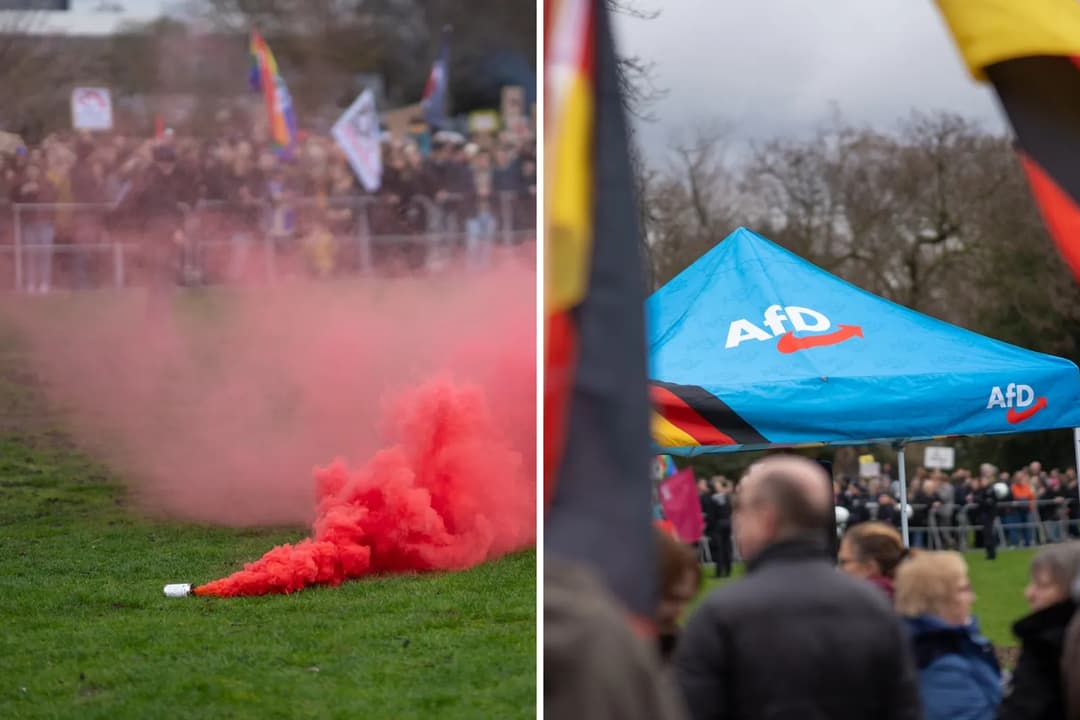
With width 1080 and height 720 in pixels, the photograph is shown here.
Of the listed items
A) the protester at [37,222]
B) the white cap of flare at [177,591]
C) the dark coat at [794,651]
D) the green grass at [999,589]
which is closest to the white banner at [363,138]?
the protester at [37,222]

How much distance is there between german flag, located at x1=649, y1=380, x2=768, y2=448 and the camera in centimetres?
758

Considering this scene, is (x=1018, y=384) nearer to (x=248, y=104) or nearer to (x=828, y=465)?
(x=828, y=465)

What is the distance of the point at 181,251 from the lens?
70.2ft

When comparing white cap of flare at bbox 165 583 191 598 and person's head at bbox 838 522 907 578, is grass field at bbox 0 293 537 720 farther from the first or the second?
person's head at bbox 838 522 907 578

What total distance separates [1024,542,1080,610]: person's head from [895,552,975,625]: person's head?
0.24m

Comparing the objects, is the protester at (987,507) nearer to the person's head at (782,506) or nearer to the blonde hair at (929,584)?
the blonde hair at (929,584)

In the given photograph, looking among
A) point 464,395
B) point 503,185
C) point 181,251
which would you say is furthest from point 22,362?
point 464,395

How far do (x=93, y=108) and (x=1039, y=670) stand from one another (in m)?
19.9

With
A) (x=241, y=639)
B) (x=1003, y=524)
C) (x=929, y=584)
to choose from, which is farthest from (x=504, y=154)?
(x=929, y=584)

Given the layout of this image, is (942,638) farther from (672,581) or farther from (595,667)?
(595,667)

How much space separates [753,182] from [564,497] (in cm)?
3443

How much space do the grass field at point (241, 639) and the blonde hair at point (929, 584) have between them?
3.51 metres

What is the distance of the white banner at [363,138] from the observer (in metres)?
16.1

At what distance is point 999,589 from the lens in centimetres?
1634
